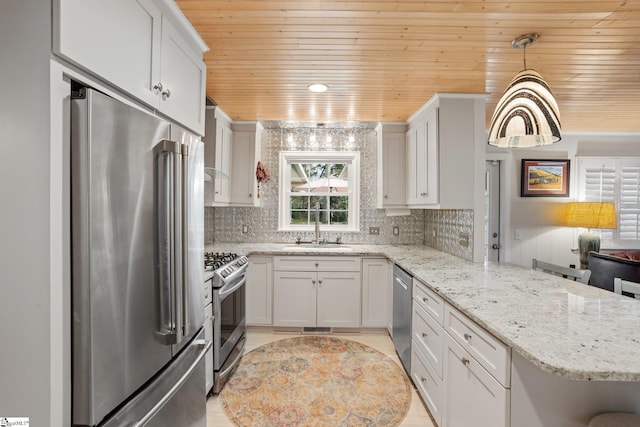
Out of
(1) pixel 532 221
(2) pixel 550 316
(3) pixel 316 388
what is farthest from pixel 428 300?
(1) pixel 532 221

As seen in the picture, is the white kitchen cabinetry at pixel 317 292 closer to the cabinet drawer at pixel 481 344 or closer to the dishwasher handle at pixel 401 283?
the dishwasher handle at pixel 401 283

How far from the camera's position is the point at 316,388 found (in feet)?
7.48

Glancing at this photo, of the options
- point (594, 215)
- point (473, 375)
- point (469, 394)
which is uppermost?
point (594, 215)

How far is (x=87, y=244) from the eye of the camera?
0.91m

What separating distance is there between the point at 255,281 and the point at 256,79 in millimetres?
2042

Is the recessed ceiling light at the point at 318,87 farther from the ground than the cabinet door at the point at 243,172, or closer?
farther from the ground

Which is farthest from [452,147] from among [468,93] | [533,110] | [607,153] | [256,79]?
[607,153]

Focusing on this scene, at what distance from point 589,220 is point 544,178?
0.70 m

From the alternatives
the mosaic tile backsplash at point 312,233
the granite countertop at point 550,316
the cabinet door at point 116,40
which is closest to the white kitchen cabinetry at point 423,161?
the mosaic tile backsplash at point 312,233

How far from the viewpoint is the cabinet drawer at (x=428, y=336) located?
1782mm

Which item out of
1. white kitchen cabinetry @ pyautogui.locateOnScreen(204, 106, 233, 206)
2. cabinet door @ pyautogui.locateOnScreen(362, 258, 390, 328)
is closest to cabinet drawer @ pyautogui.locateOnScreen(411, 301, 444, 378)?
cabinet door @ pyautogui.locateOnScreen(362, 258, 390, 328)

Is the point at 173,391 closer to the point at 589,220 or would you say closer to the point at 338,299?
the point at 338,299

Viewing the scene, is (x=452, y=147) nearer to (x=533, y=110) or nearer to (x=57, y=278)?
(x=533, y=110)

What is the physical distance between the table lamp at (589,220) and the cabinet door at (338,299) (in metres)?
2.82
